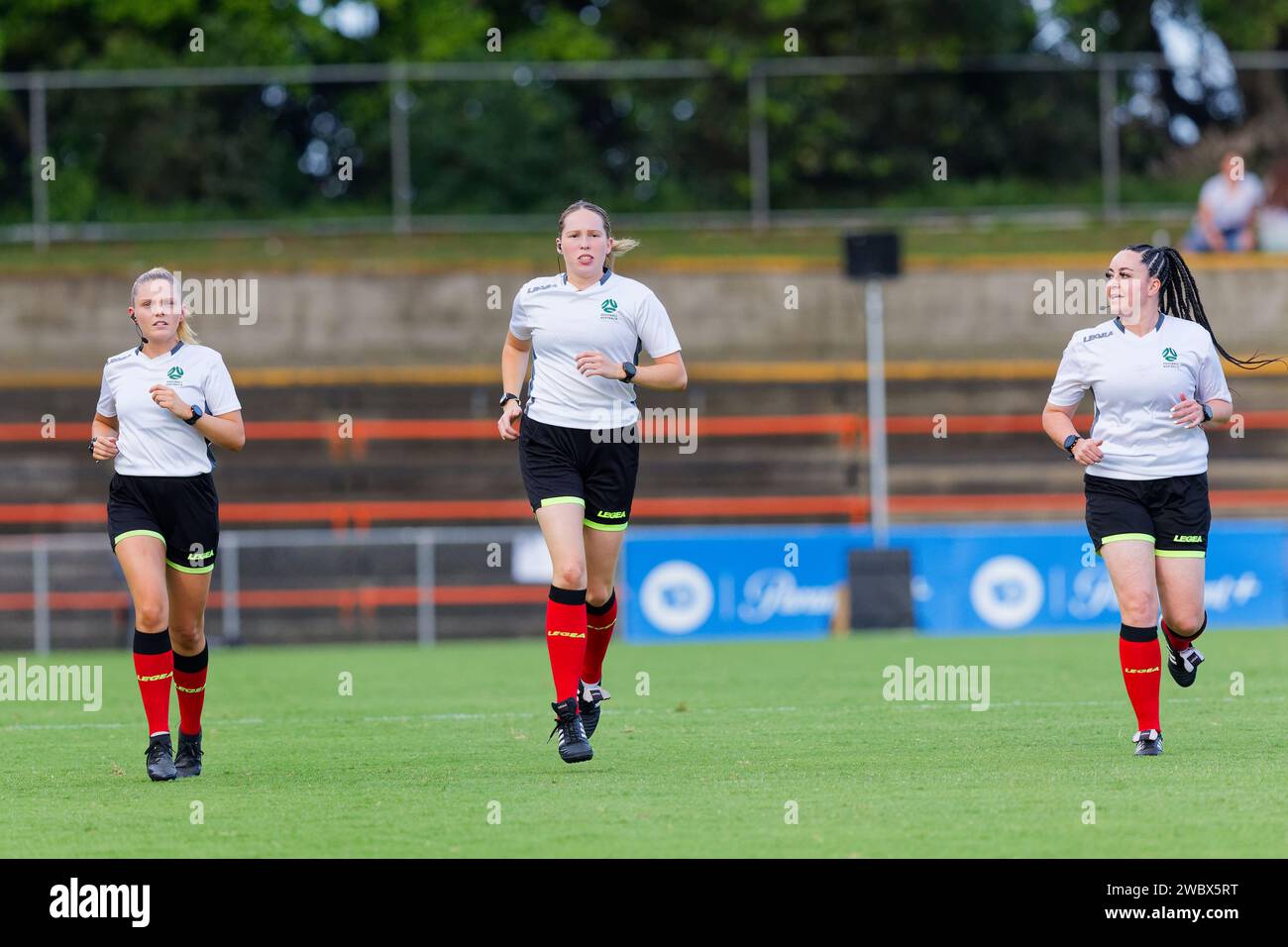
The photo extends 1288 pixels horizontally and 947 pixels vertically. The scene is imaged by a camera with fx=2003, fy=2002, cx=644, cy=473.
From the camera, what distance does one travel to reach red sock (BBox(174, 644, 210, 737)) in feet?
27.7

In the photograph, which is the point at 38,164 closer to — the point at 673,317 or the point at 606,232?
the point at 673,317

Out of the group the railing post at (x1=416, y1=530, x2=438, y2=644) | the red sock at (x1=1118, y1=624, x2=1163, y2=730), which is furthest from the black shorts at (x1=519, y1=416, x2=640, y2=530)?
the railing post at (x1=416, y1=530, x2=438, y2=644)

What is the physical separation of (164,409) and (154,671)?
1.09m

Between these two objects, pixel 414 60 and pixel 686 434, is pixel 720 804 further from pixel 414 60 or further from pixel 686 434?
pixel 414 60

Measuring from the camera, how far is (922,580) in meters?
19.6

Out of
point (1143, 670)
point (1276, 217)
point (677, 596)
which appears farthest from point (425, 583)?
point (1143, 670)

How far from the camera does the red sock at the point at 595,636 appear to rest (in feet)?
30.2

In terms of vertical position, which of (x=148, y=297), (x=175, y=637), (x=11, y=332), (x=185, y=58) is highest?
(x=185, y=58)

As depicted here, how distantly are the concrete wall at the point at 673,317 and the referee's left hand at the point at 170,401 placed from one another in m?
16.4

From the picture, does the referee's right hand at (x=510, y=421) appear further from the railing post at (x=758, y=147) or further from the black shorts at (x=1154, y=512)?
the railing post at (x=758, y=147)

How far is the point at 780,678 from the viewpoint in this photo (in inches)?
525

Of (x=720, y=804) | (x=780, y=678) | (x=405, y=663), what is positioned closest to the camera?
(x=720, y=804)

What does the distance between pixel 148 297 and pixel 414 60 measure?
21082 millimetres

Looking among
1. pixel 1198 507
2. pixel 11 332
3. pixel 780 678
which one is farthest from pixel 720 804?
pixel 11 332
